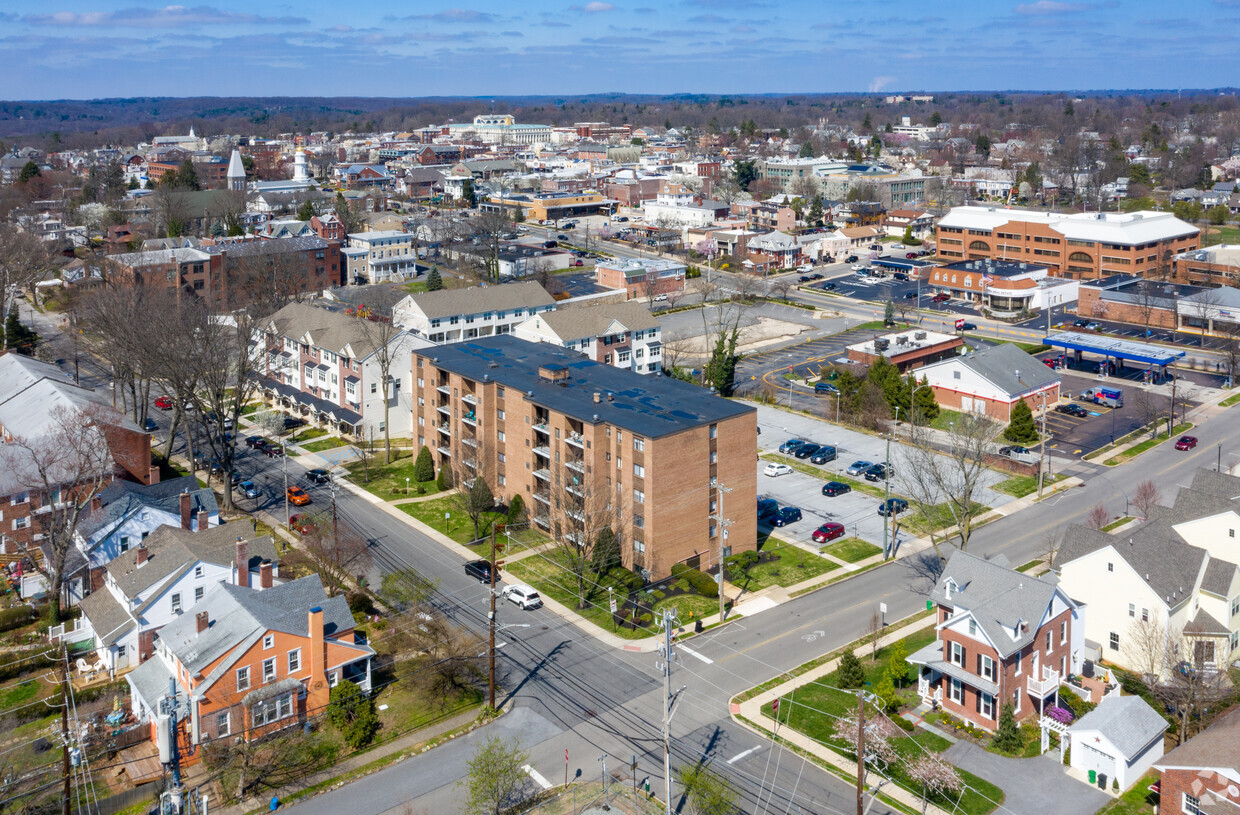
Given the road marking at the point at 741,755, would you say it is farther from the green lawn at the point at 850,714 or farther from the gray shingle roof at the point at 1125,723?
the gray shingle roof at the point at 1125,723

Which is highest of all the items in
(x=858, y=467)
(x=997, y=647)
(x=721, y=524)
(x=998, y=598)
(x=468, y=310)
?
(x=468, y=310)

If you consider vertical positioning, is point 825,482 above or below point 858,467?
below

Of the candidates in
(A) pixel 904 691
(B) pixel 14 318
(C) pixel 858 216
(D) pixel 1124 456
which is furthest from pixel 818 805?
(C) pixel 858 216

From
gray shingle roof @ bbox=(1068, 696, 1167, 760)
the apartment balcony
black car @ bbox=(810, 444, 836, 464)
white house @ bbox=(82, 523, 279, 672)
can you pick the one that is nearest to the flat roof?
black car @ bbox=(810, 444, 836, 464)

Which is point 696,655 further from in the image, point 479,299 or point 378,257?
point 378,257

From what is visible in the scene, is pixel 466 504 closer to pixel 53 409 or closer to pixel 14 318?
pixel 53 409

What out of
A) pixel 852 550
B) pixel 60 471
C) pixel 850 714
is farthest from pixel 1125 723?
pixel 60 471
